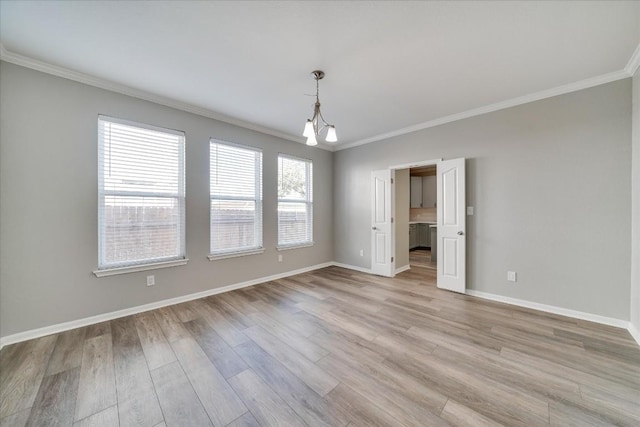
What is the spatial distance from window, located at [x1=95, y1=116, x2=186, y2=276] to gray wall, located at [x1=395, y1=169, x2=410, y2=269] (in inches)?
156

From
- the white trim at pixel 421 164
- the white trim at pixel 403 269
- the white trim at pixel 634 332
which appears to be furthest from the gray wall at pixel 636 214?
the white trim at pixel 403 269

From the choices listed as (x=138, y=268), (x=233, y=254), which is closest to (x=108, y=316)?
(x=138, y=268)

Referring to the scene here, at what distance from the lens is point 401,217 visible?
16.6 ft

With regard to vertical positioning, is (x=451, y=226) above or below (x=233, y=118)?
below

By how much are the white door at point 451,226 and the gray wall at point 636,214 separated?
157cm

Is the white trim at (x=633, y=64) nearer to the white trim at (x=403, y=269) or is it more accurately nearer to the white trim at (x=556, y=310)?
the white trim at (x=556, y=310)

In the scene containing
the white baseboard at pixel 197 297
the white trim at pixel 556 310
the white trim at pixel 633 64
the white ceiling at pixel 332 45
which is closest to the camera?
the white ceiling at pixel 332 45

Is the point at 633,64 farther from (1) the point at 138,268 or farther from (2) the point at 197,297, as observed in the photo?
(1) the point at 138,268

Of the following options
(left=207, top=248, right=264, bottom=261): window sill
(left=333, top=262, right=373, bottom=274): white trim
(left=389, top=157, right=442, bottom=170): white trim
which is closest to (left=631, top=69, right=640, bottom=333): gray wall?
(left=389, top=157, right=442, bottom=170): white trim

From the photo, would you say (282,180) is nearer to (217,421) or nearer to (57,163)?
(57,163)

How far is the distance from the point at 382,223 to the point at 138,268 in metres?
4.01

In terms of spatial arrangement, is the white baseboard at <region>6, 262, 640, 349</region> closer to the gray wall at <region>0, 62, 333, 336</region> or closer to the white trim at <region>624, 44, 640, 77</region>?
the gray wall at <region>0, 62, 333, 336</region>

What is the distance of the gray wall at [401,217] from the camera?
4.94 meters

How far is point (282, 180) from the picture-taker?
183 inches
